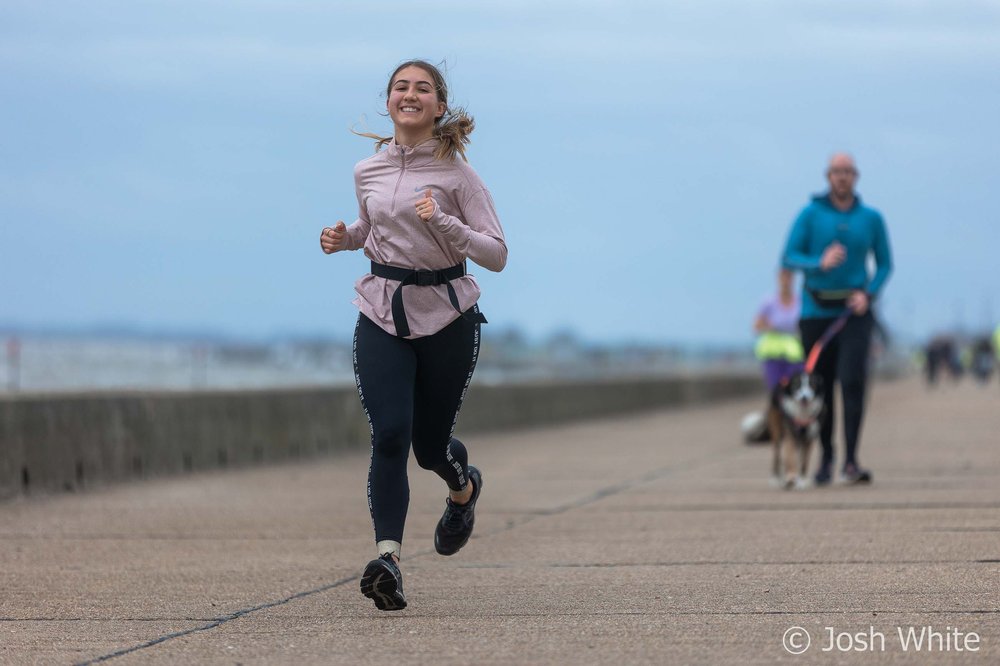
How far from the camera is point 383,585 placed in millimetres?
6418

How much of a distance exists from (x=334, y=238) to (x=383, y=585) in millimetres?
1346

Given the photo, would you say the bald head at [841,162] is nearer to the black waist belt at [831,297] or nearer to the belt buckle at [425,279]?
the black waist belt at [831,297]

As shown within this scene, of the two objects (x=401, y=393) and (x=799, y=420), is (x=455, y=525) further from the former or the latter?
(x=799, y=420)

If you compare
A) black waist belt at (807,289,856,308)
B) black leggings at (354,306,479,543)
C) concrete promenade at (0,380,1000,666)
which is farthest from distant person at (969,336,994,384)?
black leggings at (354,306,479,543)

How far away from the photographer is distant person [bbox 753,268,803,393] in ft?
51.9

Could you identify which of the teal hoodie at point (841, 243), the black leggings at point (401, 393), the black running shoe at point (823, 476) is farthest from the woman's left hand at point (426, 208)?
the black running shoe at point (823, 476)

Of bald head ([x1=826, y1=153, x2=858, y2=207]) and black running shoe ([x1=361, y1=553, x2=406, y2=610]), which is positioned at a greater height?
bald head ([x1=826, y1=153, x2=858, y2=207])

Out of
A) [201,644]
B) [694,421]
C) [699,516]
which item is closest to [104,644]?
[201,644]

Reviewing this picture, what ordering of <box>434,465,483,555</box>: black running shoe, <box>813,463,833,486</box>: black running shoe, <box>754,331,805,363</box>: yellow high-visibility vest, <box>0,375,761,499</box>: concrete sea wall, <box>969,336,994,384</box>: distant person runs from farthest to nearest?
<box>969,336,994,384</box>: distant person → <box>754,331,805,363</box>: yellow high-visibility vest → <box>813,463,833,486</box>: black running shoe → <box>0,375,761,499</box>: concrete sea wall → <box>434,465,483,555</box>: black running shoe

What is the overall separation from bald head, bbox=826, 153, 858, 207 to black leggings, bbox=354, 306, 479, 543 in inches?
232

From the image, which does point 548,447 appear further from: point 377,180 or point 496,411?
point 377,180

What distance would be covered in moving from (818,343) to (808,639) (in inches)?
268

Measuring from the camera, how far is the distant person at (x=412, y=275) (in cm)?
668

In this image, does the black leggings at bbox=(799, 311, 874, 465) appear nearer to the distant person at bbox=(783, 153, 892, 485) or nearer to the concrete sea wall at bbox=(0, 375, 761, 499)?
the distant person at bbox=(783, 153, 892, 485)
